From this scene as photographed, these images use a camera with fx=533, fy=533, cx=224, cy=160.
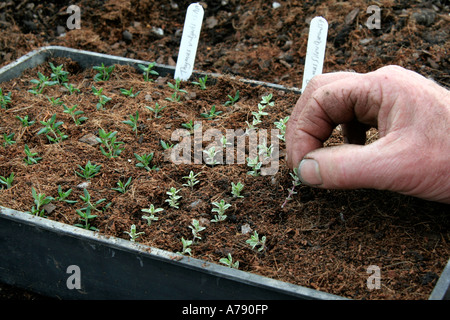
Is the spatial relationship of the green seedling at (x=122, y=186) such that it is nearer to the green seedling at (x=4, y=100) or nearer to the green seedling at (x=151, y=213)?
the green seedling at (x=151, y=213)

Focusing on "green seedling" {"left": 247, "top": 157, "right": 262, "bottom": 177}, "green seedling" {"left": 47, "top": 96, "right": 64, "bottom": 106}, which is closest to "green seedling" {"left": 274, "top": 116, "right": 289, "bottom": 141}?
"green seedling" {"left": 247, "top": 157, "right": 262, "bottom": 177}

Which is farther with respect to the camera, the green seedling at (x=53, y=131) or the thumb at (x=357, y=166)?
the green seedling at (x=53, y=131)

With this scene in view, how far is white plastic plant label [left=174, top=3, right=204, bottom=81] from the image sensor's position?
123 inches

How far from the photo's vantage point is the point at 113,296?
85.7 inches

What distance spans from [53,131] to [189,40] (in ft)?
3.22

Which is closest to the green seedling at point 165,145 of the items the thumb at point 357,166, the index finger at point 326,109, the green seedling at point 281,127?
the green seedling at point 281,127

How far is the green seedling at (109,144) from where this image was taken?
8.41 ft

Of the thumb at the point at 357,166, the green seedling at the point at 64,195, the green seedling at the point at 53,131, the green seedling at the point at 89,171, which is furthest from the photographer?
the green seedling at the point at 53,131

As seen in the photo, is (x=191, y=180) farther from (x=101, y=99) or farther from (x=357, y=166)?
(x=101, y=99)

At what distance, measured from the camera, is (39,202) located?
225 cm

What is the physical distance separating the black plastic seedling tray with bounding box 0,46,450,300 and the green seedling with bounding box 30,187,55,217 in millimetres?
71

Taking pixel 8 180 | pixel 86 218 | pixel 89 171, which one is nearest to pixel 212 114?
pixel 89 171

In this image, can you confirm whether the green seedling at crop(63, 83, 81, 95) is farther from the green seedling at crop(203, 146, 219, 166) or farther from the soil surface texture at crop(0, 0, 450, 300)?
the green seedling at crop(203, 146, 219, 166)

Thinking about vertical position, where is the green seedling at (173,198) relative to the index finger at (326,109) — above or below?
below
